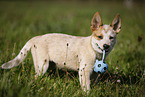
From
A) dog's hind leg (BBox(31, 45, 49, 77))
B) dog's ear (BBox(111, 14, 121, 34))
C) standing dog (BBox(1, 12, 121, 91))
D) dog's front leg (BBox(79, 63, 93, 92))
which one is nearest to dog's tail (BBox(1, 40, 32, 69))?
standing dog (BBox(1, 12, 121, 91))

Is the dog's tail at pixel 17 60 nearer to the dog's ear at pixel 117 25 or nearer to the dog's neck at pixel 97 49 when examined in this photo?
the dog's neck at pixel 97 49

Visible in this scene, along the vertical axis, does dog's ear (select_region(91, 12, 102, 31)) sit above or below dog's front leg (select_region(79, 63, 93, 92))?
above

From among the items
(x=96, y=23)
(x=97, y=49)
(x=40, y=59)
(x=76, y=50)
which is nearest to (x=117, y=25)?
(x=96, y=23)

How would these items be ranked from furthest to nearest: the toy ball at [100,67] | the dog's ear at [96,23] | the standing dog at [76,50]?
the dog's ear at [96,23]
the standing dog at [76,50]
the toy ball at [100,67]

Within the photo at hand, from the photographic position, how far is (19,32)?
5414 millimetres

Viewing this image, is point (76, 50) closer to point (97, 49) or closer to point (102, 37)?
point (97, 49)

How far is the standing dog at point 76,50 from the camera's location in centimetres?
278

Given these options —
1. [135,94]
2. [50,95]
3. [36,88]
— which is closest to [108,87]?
[135,94]

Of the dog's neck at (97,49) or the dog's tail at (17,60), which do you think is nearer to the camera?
the dog's tail at (17,60)

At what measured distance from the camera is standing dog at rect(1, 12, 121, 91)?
278 centimetres

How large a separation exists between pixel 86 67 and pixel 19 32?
352 centimetres

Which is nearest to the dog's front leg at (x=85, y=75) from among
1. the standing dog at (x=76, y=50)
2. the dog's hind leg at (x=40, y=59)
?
the standing dog at (x=76, y=50)

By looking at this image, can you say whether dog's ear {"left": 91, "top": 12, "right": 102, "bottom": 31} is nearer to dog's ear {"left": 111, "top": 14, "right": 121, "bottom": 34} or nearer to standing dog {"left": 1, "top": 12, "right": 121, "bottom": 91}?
standing dog {"left": 1, "top": 12, "right": 121, "bottom": 91}

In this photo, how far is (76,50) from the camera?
3037mm
